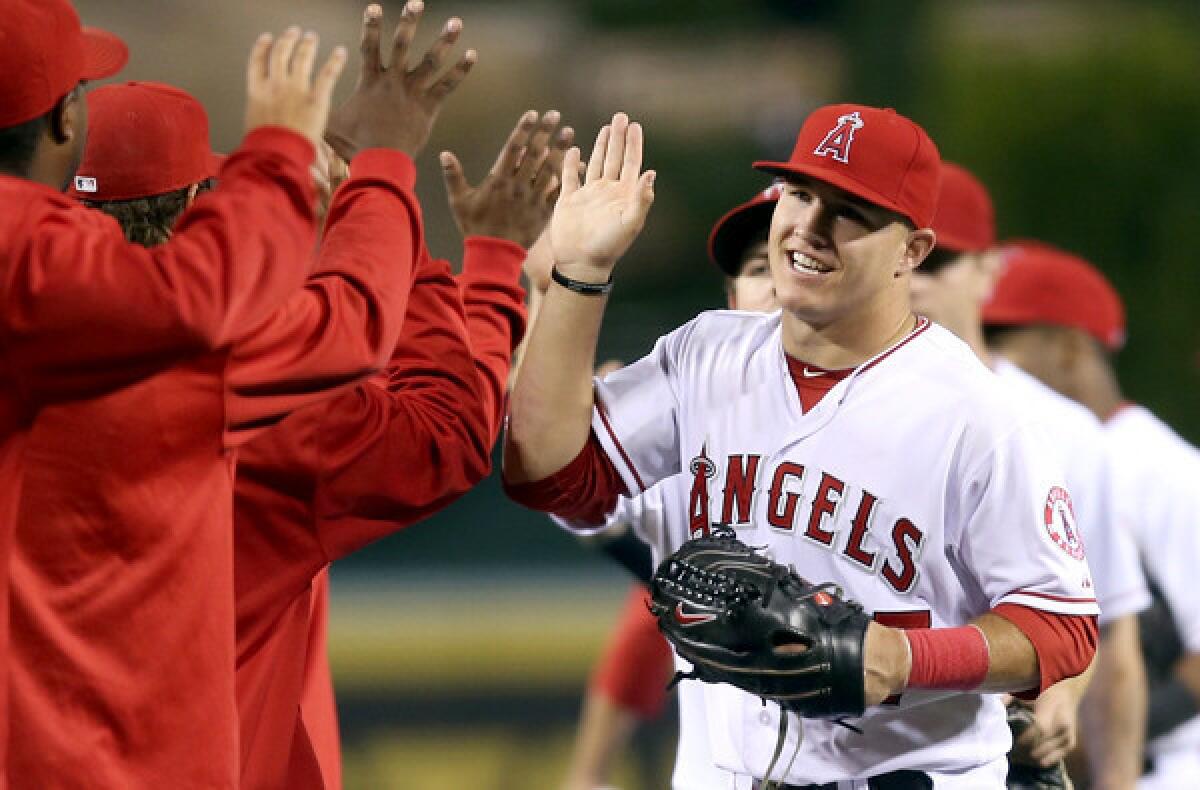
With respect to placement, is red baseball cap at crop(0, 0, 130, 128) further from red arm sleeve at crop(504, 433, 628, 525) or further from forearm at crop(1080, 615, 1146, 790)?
forearm at crop(1080, 615, 1146, 790)

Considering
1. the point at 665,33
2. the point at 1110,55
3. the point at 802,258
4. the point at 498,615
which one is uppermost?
the point at 802,258

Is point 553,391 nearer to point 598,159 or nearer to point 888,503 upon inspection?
point 598,159

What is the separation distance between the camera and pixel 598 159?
286 cm

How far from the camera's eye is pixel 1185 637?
4734 millimetres

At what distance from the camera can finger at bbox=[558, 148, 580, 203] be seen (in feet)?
9.30

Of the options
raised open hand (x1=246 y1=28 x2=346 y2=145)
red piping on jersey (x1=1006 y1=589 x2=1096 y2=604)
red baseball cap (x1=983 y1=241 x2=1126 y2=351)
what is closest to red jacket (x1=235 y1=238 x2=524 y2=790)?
raised open hand (x1=246 y1=28 x2=346 y2=145)

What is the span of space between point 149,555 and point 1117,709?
2.81 m

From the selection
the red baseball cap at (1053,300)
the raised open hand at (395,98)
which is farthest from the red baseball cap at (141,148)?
the red baseball cap at (1053,300)

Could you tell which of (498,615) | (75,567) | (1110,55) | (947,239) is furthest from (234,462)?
(1110,55)

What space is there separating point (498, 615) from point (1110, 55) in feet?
19.0

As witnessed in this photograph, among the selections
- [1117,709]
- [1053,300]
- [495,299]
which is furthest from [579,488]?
[1053,300]

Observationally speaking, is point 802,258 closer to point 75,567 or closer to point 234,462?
point 234,462

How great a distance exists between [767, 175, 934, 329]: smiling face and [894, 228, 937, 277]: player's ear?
0.03 m

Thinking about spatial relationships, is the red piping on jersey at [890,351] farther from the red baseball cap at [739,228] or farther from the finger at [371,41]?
the finger at [371,41]
